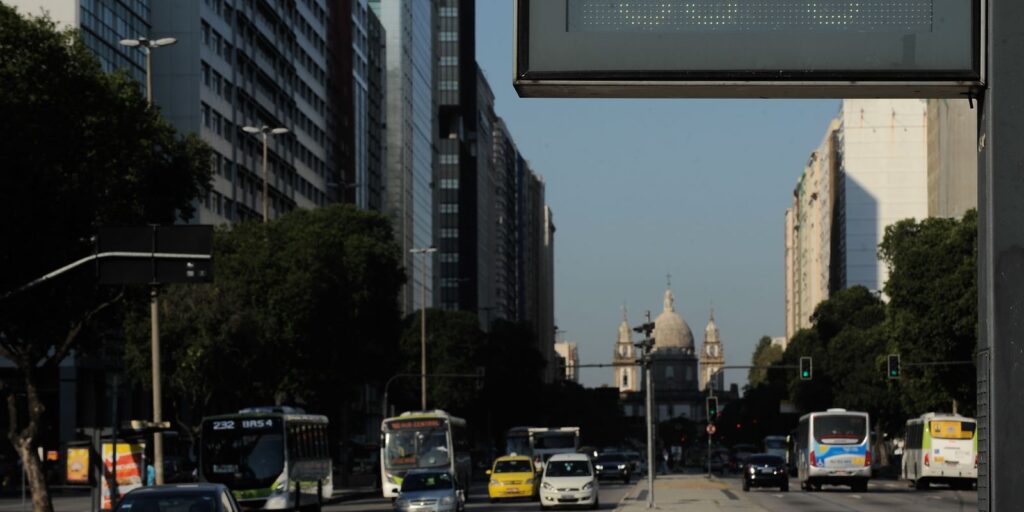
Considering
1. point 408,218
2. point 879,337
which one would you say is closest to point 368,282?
point 879,337

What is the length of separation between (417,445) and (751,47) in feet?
191

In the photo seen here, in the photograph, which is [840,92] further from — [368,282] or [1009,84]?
[368,282]

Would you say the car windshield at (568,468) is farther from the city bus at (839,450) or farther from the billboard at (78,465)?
the billboard at (78,465)

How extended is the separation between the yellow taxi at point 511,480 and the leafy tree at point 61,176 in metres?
23.7

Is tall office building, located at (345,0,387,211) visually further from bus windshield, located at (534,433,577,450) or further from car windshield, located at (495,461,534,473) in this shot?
car windshield, located at (495,461,534,473)

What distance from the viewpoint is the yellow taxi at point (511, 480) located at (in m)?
61.9

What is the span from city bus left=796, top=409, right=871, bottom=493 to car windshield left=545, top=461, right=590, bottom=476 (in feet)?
60.6

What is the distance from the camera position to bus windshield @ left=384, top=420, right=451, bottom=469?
205ft

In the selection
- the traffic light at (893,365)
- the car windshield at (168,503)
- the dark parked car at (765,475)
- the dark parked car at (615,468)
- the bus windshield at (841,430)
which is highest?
the car windshield at (168,503)

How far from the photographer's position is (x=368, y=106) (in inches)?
Answer: 5541

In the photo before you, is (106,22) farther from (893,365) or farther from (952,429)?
(952,429)

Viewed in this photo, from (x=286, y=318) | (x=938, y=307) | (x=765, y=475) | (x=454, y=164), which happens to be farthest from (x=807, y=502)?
(x=454, y=164)

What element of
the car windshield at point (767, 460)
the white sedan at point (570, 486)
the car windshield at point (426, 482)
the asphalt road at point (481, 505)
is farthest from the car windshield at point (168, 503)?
the car windshield at point (767, 460)

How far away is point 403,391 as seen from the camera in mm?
124875
